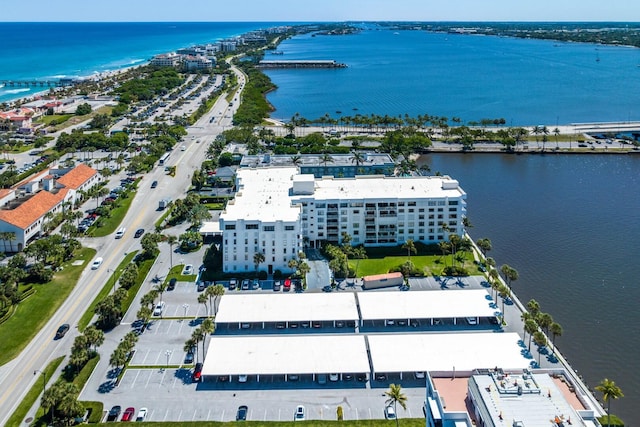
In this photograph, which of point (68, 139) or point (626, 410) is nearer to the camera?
point (626, 410)

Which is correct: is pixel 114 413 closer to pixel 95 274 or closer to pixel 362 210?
pixel 95 274

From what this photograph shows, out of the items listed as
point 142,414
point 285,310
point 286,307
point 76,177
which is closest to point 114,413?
point 142,414

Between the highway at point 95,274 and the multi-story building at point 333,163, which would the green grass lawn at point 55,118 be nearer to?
the highway at point 95,274

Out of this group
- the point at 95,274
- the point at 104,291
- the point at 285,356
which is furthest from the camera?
the point at 95,274

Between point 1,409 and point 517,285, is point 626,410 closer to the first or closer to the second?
point 517,285

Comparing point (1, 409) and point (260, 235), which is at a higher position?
point (260, 235)

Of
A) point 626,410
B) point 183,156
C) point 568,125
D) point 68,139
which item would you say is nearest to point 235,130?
point 183,156

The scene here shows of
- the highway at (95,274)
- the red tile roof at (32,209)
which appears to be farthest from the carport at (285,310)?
the red tile roof at (32,209)
